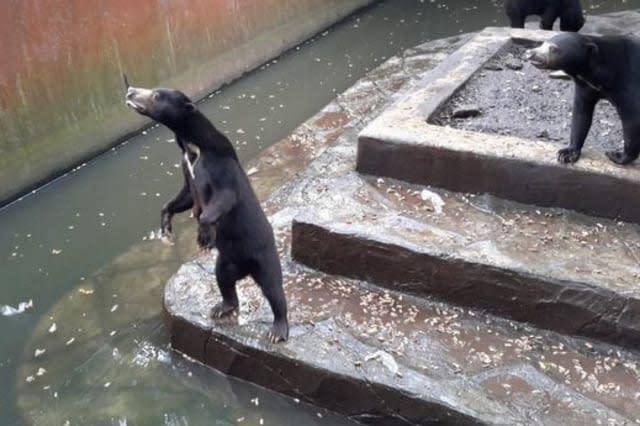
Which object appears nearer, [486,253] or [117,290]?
[486,253]

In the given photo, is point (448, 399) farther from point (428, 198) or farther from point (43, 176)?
point (43, 176)

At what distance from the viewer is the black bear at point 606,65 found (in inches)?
139

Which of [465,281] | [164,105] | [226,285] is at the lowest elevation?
[465,281]

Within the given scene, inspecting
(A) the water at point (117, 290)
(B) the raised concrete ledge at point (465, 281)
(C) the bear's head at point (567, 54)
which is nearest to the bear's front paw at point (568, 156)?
(C) the bear's head at point (567, 54)

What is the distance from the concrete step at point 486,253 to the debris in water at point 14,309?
5.52 feet

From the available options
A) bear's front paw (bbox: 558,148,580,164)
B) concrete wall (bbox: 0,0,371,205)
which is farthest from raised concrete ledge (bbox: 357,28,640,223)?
concrete wall (bbox: 0,0,371,205)

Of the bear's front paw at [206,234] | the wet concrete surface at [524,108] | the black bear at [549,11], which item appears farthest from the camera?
the black bear at [549,11]

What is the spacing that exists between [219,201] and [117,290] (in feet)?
5.39

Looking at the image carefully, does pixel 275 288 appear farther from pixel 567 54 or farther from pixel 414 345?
pixel 567 54

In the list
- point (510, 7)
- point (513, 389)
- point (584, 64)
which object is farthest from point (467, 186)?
point (510, 7)

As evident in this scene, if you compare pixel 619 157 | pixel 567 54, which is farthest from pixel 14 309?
pixel 619 157

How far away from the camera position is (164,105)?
10.0 feet

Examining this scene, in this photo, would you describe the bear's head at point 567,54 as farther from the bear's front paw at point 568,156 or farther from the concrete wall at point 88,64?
the concrete wall at point 88,64

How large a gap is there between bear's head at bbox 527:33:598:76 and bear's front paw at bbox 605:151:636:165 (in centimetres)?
47
